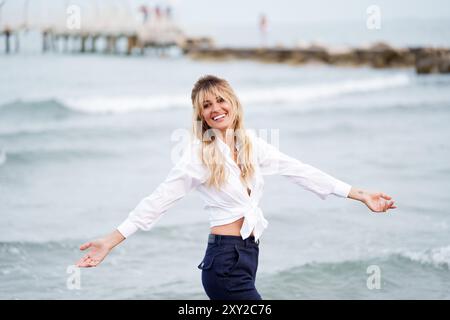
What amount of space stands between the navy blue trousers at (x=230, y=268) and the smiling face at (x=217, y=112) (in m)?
0.48

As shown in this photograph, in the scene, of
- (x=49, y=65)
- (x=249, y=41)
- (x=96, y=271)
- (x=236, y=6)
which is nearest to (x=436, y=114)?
(x=96, y=271)

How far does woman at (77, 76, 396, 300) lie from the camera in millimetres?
2832

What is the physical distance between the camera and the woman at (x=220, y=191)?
2.83 meters

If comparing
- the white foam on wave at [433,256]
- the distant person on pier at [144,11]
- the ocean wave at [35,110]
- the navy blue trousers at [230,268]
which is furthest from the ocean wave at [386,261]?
the distant person on pier at [144,11]

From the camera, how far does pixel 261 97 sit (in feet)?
81.6

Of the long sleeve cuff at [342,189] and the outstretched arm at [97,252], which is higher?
the long sleeve cuff at [342,189]

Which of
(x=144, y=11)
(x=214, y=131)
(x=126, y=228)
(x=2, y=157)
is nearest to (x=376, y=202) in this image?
(x=214, y=131)

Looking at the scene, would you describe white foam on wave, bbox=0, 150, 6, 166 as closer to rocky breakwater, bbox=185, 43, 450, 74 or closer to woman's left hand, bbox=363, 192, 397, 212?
woman's left hand, bbox=363, 192, 397, 212

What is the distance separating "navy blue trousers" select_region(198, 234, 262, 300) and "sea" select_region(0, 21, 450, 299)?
7.59ft

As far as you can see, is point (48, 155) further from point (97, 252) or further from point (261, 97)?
point (261, 97)

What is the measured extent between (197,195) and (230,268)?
20.6ft

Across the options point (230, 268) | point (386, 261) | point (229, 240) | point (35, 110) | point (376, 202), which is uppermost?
point (376, 202)

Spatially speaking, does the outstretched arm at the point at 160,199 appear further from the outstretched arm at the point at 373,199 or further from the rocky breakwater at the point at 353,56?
the rocky breakwater at the point at 353,56
